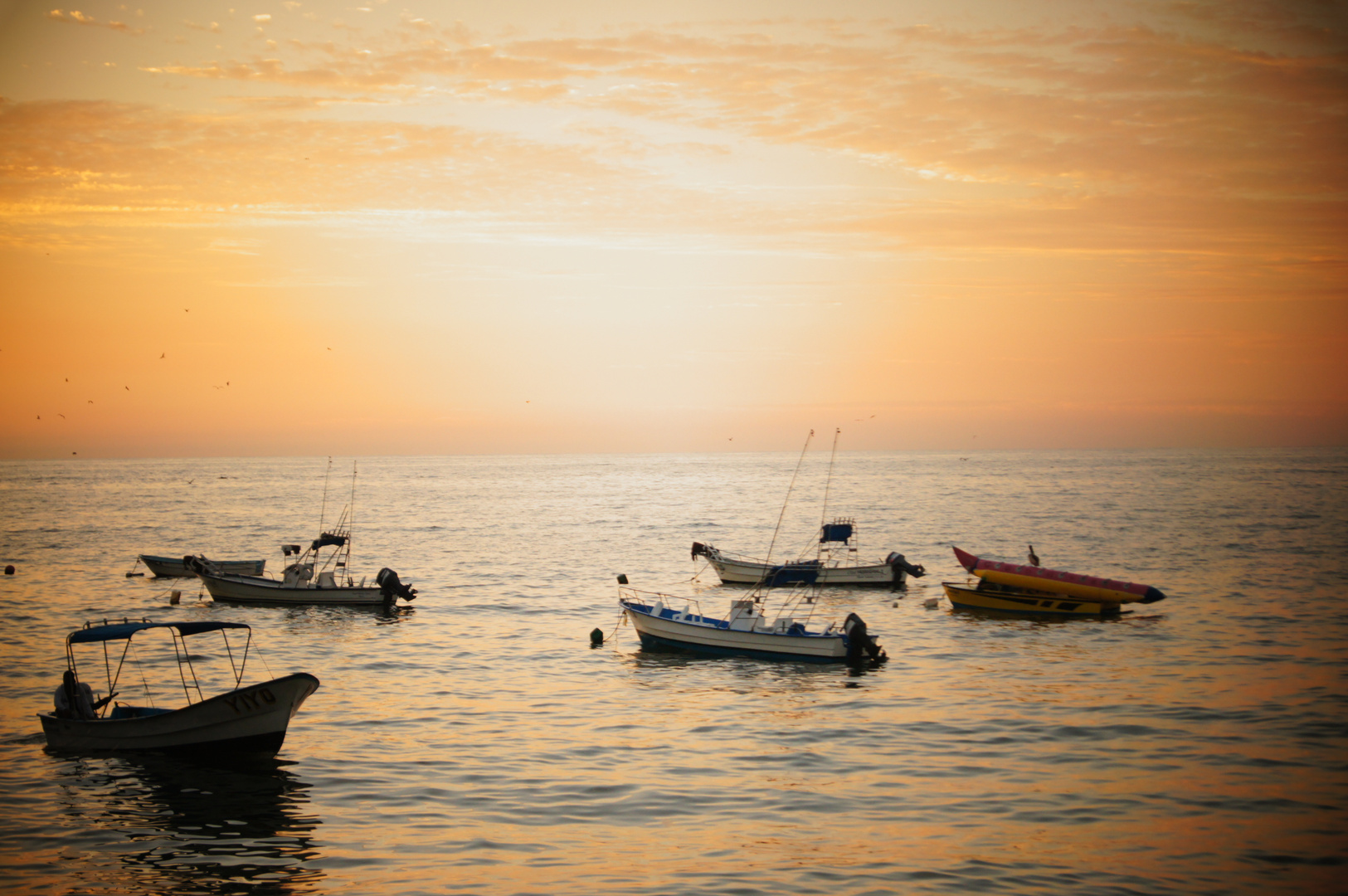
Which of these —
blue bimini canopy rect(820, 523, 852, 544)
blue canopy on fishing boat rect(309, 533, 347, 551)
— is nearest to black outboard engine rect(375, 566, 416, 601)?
blue canopy on fishing boat rect(309, 533, 347, 551)

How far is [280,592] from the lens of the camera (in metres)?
47.2

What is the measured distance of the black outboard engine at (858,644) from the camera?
3238 centimetres

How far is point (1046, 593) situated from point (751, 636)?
18084 millimetres

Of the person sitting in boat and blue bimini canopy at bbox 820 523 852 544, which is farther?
A: blue bimini canopy at bbox 820 523 852 544

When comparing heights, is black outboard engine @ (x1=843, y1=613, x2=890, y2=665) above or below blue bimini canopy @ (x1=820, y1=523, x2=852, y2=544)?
below

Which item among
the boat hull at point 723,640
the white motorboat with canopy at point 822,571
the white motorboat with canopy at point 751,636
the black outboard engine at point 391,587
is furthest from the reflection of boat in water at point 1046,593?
the black outboard engine at point 391,587

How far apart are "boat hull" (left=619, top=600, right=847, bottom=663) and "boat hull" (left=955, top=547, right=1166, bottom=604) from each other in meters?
15.4

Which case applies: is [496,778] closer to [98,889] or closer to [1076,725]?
[98,889]

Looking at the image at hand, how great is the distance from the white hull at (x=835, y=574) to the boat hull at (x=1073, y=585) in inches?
383

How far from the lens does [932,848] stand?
1677 centimetres

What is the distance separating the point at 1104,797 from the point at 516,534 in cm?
7605

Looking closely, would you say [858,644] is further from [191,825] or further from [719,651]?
[191,825]

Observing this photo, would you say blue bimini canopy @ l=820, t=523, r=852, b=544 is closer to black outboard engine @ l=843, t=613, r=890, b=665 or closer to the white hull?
the white hull

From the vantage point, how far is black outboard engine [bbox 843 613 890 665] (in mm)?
32375
